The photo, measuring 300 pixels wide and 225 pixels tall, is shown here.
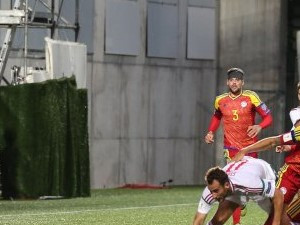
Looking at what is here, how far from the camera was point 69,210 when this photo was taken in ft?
61.0

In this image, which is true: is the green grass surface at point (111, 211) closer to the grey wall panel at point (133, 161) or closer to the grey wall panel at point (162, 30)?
the grey wall panel at point (133, 161)

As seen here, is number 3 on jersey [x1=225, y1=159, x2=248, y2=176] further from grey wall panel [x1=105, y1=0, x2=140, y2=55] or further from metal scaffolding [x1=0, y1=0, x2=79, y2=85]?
grey wall panel [x1=105, y1=0, x2=140, y2=55]

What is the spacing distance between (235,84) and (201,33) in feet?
57.0

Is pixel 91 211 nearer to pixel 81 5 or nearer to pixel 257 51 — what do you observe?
pixel 81 5

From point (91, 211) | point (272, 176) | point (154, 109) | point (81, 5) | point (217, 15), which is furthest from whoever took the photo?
point (217, 15)

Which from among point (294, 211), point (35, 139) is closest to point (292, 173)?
point (294, 211)

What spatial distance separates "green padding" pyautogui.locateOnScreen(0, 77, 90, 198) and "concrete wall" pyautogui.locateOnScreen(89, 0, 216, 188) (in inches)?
276

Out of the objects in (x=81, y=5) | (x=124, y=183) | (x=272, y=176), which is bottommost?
(x=124, y=183)

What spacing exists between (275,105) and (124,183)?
5.81 meters

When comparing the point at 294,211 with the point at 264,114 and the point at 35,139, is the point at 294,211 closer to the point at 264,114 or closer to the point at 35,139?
the point at 264,114

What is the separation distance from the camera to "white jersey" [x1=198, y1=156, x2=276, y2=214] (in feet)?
35.9

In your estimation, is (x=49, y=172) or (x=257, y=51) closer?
(x=49, y=172)

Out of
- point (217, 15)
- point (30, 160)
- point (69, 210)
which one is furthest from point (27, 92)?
point (217, 15)

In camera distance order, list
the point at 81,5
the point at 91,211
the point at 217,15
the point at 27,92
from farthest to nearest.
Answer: the point at 217,15 < the point at 81,5 < the point at 27,92 < the point at 91,211
